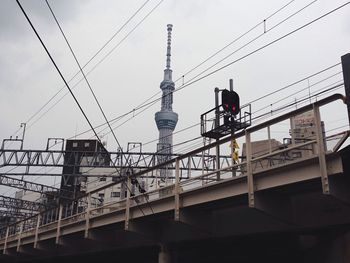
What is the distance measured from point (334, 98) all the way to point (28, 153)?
31.7 metres

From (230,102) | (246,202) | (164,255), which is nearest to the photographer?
(246,202)

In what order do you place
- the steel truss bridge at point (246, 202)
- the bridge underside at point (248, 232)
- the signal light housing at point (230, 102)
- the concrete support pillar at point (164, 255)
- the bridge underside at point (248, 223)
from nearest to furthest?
the steel truss bridge at point (246, 202) → the bridge underside at point (248, 223) → the bridge underside at point (248, 232) → the concrete support pillar at point (164, 255) → the signal light housing at point (230, 102)

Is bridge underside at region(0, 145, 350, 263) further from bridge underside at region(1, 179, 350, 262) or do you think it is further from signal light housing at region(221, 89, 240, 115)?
signal light housing at region(221, 89, 240, 115)

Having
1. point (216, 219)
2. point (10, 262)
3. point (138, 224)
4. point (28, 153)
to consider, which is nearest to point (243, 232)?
point (216, 219)

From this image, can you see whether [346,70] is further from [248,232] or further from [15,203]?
[15,203]

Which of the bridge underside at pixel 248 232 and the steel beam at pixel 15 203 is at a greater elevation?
the steel beam at pixel 15 203

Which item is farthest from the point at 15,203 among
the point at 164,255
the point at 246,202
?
the point at 246,202

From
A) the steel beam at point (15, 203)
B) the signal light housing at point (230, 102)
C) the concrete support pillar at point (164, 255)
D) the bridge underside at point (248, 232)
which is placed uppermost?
the steel beam at point (15, 203)

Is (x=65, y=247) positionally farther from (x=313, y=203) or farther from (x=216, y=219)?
(x=313, y=203)

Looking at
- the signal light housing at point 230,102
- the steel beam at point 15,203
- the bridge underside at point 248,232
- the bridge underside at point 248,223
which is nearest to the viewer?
the bridge underside at point 248,223

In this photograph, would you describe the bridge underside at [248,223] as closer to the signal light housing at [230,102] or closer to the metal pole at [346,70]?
the metal pole at [346,70]

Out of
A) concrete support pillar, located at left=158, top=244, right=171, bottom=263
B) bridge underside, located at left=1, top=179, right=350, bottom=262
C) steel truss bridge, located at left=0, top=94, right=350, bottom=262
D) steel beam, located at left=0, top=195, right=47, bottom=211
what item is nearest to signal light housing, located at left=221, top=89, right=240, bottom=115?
steel truss bridge, located at left=0, top=94, right=350, bottom=262

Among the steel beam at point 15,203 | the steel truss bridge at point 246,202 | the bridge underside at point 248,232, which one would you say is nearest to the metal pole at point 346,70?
the steel truss bridge at point 246,202

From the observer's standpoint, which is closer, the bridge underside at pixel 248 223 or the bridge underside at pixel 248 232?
the bridge underside at pixel 248 223
